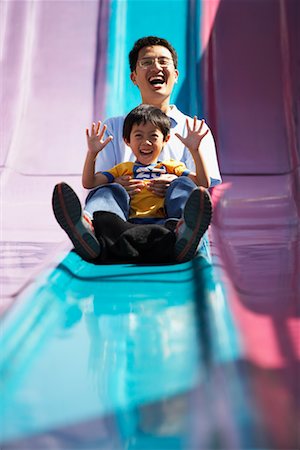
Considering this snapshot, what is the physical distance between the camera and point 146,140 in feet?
5.82

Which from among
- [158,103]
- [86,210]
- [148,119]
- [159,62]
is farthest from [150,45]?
[86,210]

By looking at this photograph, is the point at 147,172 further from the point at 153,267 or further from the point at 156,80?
the point at 156,80

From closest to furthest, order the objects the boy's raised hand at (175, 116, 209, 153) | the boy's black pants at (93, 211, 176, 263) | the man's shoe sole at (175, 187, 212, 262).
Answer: the man's shoe sole at (175, 187, 212, 262) < the boy's black pants at (93, 211, 176, 263) < the boy's raised hand at (175, 116, 209, 153)

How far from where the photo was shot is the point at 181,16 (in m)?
3.17

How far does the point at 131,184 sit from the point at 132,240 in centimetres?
24

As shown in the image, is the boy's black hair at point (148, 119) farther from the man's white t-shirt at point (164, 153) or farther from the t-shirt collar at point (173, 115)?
the t-shirt collar at point (173, 115)

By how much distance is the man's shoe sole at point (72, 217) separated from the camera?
4.91 feet

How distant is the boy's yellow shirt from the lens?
69.7 inches

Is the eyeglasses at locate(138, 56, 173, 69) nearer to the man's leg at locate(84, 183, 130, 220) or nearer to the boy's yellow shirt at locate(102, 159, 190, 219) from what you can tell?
the boy's yellow shirt at locate(102, 159, 190, 219)

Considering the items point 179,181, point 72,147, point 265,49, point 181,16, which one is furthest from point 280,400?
point 181,16

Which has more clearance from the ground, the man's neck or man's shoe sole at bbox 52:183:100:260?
the man's neck

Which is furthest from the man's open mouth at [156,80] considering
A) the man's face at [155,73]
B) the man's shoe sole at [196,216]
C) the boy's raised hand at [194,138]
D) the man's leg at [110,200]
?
the man's shoe sole at [196,216]

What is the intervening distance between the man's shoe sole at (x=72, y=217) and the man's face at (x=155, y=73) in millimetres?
784

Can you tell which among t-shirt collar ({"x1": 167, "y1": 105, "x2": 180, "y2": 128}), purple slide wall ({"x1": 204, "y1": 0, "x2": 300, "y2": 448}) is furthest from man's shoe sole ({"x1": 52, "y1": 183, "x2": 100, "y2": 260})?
t-shirt collar ({"x1": 167, "y1": 105, "x2": 180, "y2": 128})
